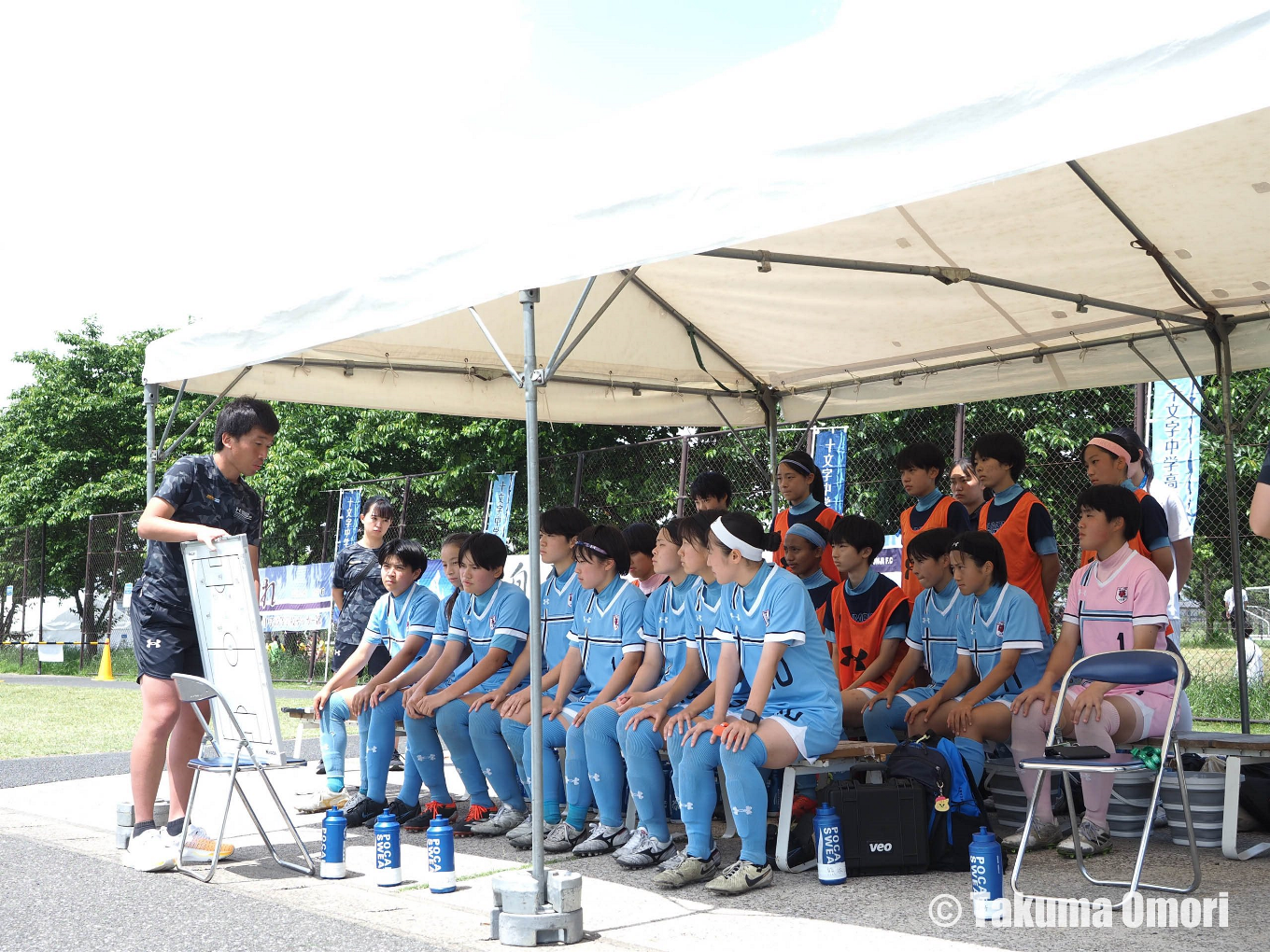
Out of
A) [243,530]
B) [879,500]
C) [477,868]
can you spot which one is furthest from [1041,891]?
[879,500]

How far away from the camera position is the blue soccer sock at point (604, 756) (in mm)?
4961

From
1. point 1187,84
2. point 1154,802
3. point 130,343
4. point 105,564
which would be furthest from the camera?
point 130,343

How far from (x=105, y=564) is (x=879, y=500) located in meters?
19.5

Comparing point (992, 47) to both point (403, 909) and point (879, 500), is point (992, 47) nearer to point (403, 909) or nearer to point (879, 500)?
point (403, 909)

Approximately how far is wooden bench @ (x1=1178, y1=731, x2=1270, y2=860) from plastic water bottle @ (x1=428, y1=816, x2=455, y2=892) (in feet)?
9.24

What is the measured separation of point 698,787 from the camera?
4.39m

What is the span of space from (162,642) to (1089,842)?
3929mm

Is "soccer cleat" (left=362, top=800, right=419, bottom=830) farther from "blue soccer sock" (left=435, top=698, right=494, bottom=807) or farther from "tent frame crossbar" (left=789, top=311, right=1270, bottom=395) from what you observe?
"tent frame crossbar" (left=789, top=311, right=1270, bottom=395)

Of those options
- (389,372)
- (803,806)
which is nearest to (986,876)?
(803,806)

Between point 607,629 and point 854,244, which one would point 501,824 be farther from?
point 854,244

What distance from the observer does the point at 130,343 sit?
117ft

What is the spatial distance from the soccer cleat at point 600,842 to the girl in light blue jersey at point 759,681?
2.56 feet

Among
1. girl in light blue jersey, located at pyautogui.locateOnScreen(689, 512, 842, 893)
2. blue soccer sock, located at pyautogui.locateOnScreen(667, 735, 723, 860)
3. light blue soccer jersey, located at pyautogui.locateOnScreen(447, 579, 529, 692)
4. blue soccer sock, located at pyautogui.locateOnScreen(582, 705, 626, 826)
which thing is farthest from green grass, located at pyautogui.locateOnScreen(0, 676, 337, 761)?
girl in light blue jersey, located at pyautogui.locateOnScreen(689, 512, 842, 893)

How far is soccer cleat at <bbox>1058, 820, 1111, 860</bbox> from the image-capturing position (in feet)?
15.5
